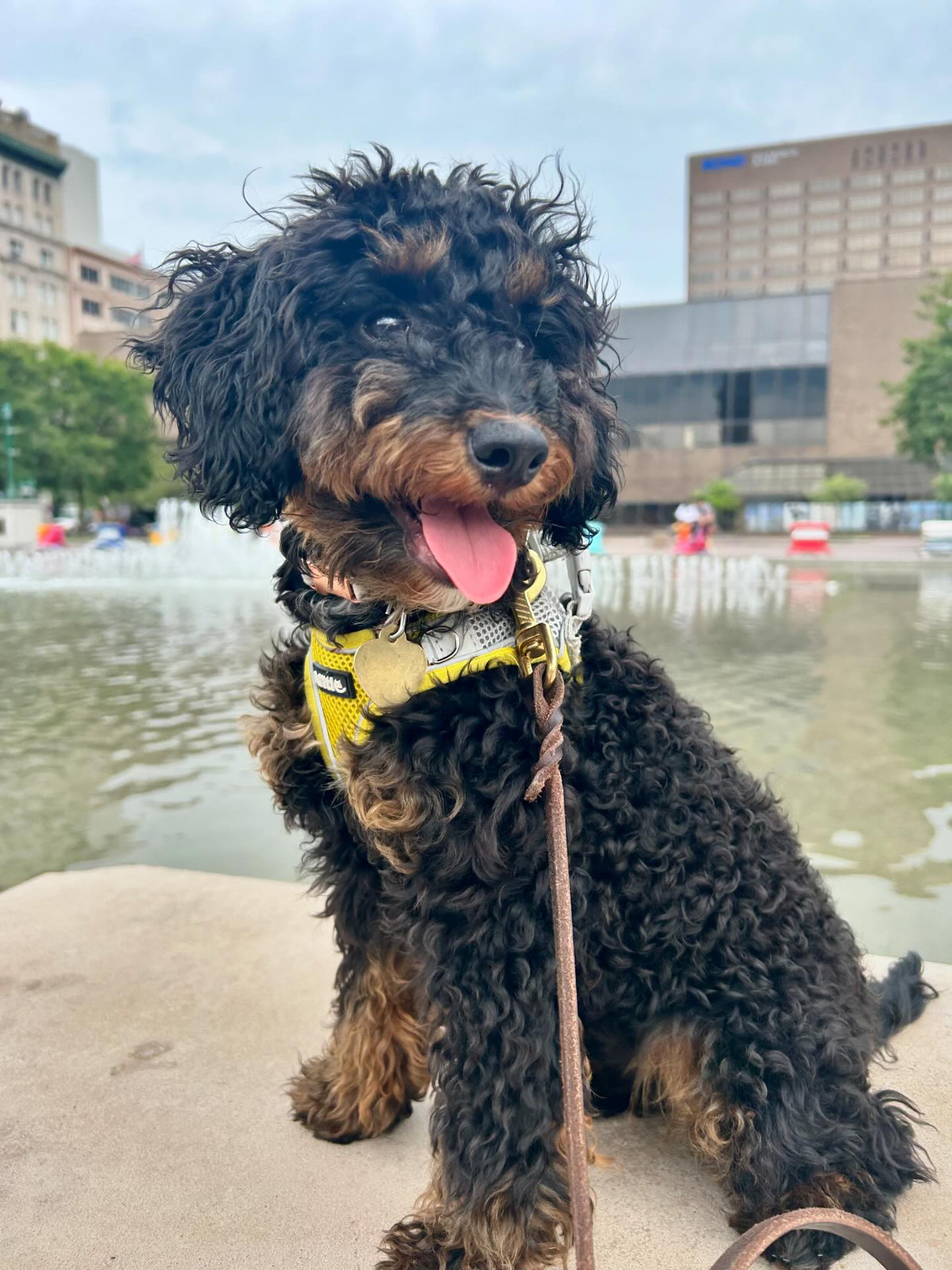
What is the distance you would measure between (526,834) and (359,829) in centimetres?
38

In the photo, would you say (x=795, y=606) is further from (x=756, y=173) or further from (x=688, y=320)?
(x=756, y=173)

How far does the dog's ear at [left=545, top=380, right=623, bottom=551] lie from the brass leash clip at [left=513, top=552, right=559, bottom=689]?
31 centimetres

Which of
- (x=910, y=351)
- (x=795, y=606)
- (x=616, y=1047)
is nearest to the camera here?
(x=616, y=1047)

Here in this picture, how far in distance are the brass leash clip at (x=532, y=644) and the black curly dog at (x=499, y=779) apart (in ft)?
0.27

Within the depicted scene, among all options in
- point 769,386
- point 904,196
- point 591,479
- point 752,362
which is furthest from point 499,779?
point 904,196

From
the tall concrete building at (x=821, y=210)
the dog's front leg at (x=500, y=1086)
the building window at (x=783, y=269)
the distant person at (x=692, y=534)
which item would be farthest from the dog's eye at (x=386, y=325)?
the building window at (x=783, y=269)

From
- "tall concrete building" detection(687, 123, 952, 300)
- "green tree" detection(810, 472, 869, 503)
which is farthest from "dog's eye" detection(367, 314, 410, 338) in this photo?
"tall concrete building" detection(687, 123, 952, 300)

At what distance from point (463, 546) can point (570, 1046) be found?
2.89ft

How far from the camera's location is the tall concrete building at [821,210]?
374ft

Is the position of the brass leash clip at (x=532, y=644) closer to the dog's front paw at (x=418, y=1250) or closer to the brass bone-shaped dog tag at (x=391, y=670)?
the brass bone-shaped dog tag at (x=391, y=670)

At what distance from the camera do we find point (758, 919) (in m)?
1.76

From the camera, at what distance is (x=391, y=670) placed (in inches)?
66.4

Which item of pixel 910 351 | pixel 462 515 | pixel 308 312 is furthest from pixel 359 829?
pixel 910 351

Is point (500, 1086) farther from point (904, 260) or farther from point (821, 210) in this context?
point (904, 260)
